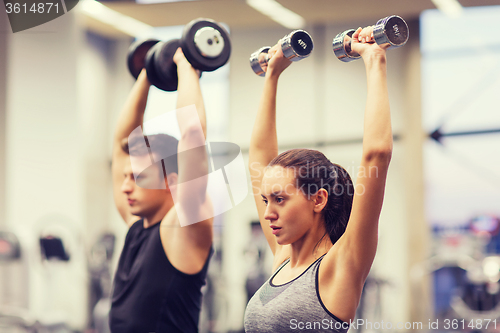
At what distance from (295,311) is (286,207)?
0.25m

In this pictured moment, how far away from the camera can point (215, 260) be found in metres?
4.91

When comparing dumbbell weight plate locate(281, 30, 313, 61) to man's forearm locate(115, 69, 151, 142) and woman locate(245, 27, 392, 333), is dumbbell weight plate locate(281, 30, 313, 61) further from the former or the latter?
man's forearm locate(115, 69, 151, 142)

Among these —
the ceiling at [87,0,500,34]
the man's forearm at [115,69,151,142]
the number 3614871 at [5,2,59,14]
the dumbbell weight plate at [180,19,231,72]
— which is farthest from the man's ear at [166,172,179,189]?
the number 3614871 at [5,2,59,14]

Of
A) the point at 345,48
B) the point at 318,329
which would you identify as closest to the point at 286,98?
the point at 345,48

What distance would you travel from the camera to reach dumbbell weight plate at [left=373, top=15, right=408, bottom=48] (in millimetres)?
1037

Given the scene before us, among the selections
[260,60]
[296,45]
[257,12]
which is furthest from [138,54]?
[257,12]

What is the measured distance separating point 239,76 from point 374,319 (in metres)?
2.33

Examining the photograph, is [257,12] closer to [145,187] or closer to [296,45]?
[145,187]

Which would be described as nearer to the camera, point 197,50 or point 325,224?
point 325,224

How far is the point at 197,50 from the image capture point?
1453mm

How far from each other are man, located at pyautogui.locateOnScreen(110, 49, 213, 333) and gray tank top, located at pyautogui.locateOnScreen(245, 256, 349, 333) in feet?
1.26

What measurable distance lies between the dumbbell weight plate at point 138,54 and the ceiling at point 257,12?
2.53ft

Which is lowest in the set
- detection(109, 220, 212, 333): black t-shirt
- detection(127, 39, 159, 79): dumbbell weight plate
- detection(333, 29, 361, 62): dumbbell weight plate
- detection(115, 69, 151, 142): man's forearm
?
detection(109, 220, 212, 333): black t-shirt

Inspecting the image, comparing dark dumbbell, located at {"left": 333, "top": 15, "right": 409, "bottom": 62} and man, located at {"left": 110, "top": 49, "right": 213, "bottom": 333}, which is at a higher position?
dark dumbbell, located at {"left": 333, "top": 15, "right": 409, "bottom": 62}
